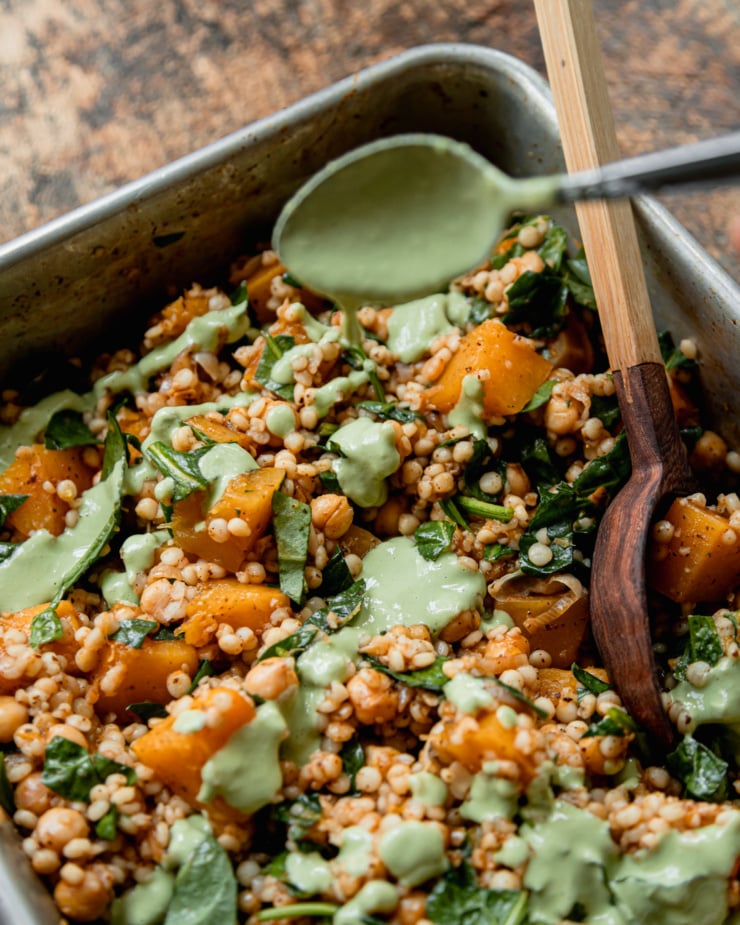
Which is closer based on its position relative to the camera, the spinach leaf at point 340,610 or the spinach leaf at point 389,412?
the spinach leaf at point 340,610

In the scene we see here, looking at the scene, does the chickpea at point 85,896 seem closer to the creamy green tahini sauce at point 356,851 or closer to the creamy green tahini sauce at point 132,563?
the creamy green tahini sauce at point 356,851

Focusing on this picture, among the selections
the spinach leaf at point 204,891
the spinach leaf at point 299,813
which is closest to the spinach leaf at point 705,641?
the spinach leaf at point 299,813

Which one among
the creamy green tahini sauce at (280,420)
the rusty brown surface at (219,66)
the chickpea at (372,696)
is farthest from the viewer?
the rusty brown surface at (219,66)

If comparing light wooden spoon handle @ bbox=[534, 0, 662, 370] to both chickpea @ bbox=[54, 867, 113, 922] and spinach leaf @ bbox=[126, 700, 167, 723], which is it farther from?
chickpea @ bbox=[54, 867, 113, 922]

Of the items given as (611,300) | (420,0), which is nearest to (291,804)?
(611,300)

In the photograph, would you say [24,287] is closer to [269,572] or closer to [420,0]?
[269,572]

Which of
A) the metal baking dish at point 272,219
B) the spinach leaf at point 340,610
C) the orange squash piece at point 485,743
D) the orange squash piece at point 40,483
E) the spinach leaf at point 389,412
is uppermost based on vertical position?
the metal baking dish at point 272,219

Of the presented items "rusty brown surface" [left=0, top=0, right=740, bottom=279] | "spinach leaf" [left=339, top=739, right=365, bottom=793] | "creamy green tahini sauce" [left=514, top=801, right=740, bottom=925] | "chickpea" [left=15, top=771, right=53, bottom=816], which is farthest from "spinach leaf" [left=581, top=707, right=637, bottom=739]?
"rusty brown surface" [left=0, top=0, right=740, bottom=279]

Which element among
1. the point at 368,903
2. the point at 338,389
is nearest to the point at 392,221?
the point at 338,389
